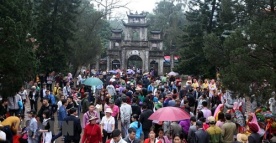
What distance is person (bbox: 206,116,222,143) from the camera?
8891 millimetres

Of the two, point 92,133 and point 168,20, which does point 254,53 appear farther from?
point 168,20

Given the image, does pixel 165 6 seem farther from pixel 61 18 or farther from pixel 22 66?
pixel 22 66

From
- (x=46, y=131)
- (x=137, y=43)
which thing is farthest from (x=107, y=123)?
(x=137, y=43)

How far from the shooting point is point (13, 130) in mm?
9516

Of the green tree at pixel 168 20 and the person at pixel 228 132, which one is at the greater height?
the green tree at pixel 168 20

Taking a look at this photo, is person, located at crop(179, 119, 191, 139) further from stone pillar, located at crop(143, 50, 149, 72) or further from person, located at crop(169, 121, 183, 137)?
stone pillar, located at crop(143, 50, 149, 72)

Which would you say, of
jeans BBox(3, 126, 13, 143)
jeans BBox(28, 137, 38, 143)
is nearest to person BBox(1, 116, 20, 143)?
jeans BBox(3, 126, 13, 143)

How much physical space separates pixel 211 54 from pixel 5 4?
28.2 ft

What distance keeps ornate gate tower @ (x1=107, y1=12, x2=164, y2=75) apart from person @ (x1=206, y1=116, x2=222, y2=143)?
33.2 metres

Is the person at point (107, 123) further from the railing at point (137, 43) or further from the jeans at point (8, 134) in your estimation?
the railing at point (137, 43)

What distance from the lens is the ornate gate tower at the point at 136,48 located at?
42.2 metres

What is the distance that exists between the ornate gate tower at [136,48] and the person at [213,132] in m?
33.2

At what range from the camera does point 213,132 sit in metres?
8.90

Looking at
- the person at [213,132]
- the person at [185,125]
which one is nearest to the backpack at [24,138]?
the person at [185,125]
